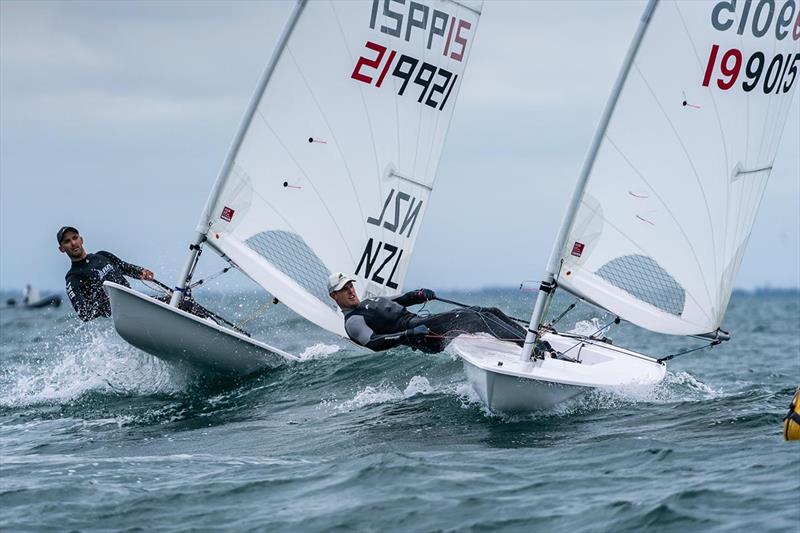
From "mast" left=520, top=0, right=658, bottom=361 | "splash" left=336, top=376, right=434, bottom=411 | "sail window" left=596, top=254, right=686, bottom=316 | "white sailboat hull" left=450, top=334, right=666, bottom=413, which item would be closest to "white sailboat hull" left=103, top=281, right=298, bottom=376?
"splash" left=336, top=376, right=434, bottom=411

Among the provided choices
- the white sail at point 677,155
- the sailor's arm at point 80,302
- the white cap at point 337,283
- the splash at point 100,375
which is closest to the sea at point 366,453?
the splash at point 100,375

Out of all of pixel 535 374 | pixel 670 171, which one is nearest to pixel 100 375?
pixel 535 374

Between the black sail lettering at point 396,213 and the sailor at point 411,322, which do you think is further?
the black sail lettering at point 396,213

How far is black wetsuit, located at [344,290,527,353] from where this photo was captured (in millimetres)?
8977

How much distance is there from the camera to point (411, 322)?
913 cm

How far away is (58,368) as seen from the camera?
11.0 m

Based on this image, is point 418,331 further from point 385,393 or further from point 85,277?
point 85,277

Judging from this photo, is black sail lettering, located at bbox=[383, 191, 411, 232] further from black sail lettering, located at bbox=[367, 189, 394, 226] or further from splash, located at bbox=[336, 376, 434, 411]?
splash, located at bbox=[336, 376, 434, 411]

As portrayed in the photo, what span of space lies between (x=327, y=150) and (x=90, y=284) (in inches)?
96.1

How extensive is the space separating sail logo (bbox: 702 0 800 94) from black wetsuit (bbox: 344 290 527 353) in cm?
245

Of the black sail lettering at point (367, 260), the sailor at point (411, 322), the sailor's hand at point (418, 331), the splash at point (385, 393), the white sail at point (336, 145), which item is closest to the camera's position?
the sailor's hand at point (418, 331)

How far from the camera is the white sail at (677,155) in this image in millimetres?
8695

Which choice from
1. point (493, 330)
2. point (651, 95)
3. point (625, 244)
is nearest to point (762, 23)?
point (651, 95)

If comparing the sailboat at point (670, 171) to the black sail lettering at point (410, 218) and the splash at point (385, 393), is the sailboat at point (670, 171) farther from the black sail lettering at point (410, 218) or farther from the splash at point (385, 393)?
the black sail lettering at point (410, 218)
